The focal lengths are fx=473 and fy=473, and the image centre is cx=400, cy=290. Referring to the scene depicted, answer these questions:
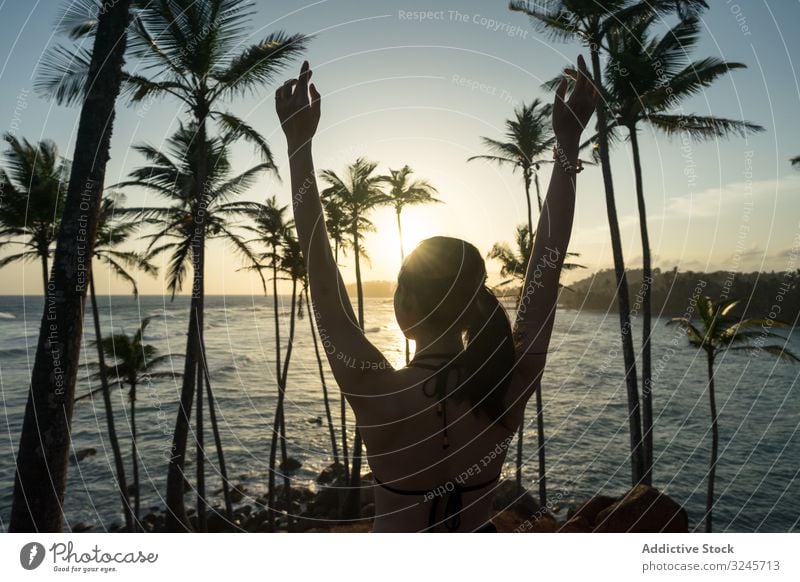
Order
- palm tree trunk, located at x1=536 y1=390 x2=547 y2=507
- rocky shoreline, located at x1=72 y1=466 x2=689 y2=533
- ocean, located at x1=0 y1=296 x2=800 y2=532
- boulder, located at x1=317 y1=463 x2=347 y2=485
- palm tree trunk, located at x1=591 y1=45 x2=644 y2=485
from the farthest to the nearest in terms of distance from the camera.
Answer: boulder, located at x1=317 y1=463 x2=347 y2=485 < ocean, located at x1=0 y1=296 x2=800 y2=532 < palm tree trunk, located at x1=536 y1=390 x2=547 y2=507 < palm tree trunk, located at x1=591 y1=45 x2=644 y2=485 < rocky shoreline, located at x1=72 y1=466 x2=689 y2=533

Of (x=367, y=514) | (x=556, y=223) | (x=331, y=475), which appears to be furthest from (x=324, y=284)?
(x=331, y=475)

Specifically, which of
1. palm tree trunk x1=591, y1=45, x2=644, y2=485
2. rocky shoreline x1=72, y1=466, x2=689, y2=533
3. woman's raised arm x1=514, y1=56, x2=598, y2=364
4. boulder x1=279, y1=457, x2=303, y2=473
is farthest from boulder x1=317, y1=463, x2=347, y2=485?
woman's raised arm x1=514, y1=56, x2=598, y2=364

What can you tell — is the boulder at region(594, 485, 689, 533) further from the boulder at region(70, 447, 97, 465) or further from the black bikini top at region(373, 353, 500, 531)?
the boulder at region(70, 447, 97, 465)

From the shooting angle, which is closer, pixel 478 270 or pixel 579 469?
pixel 478 270

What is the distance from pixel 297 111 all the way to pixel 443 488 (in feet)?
3.76

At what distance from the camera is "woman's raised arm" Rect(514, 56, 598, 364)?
1485mm

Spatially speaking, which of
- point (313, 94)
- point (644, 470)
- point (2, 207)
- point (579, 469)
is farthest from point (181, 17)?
point (579, 469)

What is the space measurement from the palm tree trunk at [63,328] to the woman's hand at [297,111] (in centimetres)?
444

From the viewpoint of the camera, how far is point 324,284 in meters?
1.16

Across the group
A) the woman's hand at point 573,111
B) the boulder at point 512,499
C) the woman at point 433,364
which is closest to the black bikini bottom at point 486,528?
the woman at point 433,364

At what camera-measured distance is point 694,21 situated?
47.3ft

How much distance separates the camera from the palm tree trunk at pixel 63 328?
15.3ft
